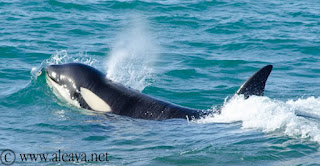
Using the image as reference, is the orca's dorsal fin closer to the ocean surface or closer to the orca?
the orca

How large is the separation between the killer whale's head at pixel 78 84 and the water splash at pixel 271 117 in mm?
2948

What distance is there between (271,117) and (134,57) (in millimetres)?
9663

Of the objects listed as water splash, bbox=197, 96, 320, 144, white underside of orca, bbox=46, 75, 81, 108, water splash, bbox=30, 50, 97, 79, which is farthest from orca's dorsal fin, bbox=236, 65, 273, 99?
water splash, bbox=30, 50, 97, 79

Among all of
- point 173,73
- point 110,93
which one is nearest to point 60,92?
point 110,93

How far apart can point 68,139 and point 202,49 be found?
11.1 meters

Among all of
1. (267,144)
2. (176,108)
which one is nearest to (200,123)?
(176,108)

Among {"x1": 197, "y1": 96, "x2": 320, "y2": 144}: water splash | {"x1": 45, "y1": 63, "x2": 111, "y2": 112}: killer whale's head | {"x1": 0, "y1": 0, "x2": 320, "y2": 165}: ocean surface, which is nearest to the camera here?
{"x1": 0, "y1": 0, "x2": 320, "y2": 165}: ocean surface

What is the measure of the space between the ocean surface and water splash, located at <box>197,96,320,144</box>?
0.03 metres

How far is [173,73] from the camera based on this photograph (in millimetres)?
17859

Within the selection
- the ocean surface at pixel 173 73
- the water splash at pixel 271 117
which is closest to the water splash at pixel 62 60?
the ocean surface at pixel 173 73

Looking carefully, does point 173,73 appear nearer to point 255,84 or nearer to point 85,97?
point 85,97

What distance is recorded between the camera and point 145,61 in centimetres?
1931

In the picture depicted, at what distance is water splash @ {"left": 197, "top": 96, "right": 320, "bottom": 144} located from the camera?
1002 cm

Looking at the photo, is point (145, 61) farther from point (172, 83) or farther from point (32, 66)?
point (32, 66)
